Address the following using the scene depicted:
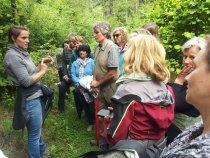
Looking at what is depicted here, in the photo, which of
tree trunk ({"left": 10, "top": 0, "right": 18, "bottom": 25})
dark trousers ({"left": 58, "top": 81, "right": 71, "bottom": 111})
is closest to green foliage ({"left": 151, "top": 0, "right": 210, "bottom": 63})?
dark trousers ({"left": 58, "top": 81, "right": 71, "bottom": 111})

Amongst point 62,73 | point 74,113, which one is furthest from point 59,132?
point 62,73

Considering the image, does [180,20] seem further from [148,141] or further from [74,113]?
[74,113]

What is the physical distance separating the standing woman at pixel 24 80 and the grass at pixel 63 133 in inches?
43.2

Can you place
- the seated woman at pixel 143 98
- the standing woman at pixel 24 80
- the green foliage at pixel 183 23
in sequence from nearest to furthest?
1. the seated woman at pixel 143 98
2. the standing woman at pixel 24 80
3. the green foliage at pixel 183 23

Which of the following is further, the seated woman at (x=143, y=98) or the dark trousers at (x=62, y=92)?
the dark trousers at (x=62, y=92)

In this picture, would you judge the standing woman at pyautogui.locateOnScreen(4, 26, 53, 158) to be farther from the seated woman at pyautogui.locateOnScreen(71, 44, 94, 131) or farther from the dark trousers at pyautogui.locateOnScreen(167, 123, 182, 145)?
the dark trousers at pyautogui.locateOnScreen(167, 123, 182, 145)

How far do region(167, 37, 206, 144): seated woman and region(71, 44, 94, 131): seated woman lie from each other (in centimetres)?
260

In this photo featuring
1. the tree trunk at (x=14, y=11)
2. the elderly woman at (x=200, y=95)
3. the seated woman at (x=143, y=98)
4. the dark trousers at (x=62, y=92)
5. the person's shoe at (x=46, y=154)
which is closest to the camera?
the elderly woman at (x=200, y=95)

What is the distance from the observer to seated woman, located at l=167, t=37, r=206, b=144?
275cm

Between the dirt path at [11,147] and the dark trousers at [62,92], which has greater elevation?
the dark trousers at [62,92]

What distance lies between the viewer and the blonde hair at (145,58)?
8.71 ft

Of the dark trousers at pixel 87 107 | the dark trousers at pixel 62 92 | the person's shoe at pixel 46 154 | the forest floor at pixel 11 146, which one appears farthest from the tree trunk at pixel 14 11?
the person's shoe at pixel 46 154

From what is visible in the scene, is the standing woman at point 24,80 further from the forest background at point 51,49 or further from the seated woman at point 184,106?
the seated woman at point 184,106

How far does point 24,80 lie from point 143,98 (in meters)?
1.73
